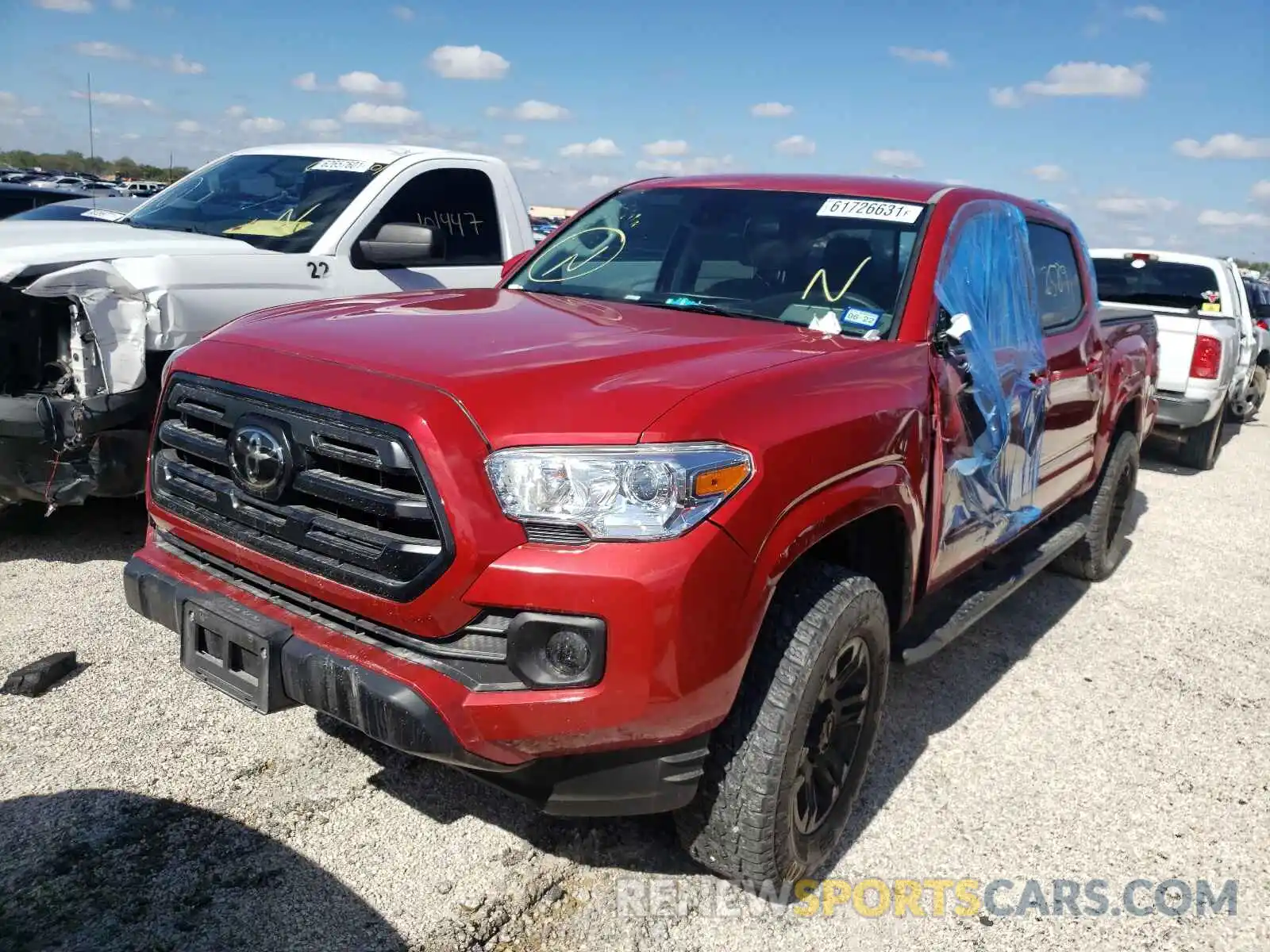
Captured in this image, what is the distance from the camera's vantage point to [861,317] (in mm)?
3131

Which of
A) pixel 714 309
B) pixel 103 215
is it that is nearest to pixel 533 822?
pixel 714 309

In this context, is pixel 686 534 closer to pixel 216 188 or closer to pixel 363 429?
pixel 363 429

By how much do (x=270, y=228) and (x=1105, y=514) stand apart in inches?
181

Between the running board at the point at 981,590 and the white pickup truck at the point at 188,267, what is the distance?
2989mm

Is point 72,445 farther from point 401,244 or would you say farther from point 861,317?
point 861,317

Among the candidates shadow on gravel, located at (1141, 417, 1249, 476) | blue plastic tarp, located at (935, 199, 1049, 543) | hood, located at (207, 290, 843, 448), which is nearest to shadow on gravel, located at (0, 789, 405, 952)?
hood, located at (207, 290, 843, 448)

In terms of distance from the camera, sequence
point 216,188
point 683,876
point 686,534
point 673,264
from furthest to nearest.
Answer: point 216,188 → point 673,264 → point 683,876 → point 686,534

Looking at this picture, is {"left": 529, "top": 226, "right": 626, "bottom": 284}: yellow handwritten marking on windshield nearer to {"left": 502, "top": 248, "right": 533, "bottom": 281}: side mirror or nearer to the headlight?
{"left": 502, "top": 248, "right": 533, "bottom": 281}: side mirror

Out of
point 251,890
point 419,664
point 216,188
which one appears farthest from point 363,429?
point 216,188

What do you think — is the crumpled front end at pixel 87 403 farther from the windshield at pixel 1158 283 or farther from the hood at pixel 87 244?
the windshield at pixel 1158 283

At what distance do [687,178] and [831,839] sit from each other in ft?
8.49

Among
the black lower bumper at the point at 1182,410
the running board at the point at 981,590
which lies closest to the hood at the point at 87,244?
the running board at the point at 981,590

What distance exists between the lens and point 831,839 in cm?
280

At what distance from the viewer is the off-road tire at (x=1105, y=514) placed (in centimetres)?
528
